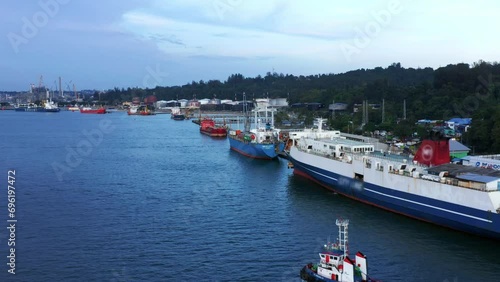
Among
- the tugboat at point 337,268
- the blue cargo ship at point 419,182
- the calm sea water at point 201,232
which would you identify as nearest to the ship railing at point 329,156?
the blue cargo ship at point 419,182

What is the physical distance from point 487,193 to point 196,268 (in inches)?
318

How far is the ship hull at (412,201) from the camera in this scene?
46.0 feet

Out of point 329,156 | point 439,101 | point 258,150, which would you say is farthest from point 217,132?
point 329,156

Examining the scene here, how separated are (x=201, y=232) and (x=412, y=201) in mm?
6796

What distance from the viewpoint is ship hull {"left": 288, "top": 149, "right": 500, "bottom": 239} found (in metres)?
14.0

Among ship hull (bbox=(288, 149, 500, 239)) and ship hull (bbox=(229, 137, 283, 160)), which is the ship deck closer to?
ship hull (bbox=(288, 149, 500, 239))

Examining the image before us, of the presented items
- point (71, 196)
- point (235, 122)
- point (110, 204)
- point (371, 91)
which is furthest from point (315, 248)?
point (235, 122)

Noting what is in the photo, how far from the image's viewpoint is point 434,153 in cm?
1723

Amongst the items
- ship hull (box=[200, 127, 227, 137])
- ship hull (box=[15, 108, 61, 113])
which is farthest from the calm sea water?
ship hull (box=[15, 108, 61, 113])

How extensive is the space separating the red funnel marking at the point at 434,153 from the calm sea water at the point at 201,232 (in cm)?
231

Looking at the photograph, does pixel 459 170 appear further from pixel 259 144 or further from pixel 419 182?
pixel 259 144

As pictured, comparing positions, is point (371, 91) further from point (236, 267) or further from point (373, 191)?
point (236, 267)

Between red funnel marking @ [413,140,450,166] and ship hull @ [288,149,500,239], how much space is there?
1559 millimetres

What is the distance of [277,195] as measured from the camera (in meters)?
20.4
